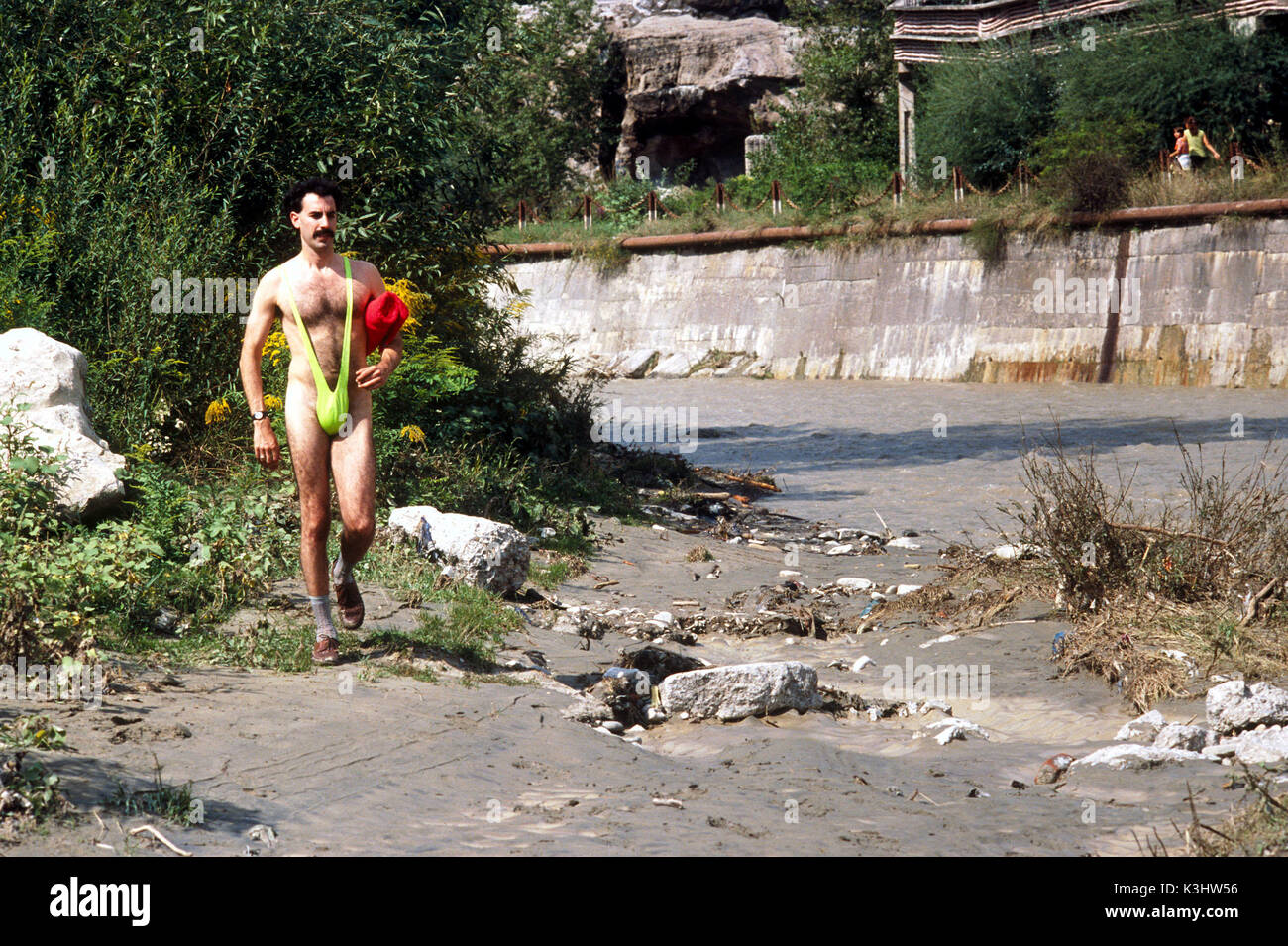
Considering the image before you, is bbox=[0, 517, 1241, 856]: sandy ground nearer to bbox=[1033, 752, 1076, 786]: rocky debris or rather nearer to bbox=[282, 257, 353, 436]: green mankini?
bbox=[1033, 752, 1076, 786]: rocky debris

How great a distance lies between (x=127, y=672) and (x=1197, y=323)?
18519 millimetres

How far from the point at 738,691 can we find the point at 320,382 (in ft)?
7.48

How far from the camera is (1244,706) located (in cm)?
524

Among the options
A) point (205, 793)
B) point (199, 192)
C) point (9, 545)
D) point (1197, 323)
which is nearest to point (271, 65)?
point (199, 192)

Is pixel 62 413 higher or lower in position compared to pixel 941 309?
lower

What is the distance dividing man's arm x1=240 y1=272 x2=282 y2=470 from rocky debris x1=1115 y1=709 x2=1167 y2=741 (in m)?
3.81

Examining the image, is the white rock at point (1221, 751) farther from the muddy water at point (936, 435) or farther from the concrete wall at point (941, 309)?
the concrete wall at point (941, 309)

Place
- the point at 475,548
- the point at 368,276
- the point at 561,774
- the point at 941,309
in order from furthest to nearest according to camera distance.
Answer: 1. the point at 941,309
2. the point at 475,548
3. the point at 368,276
4. the point at 561,774

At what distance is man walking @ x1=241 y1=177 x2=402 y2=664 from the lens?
5855mm
